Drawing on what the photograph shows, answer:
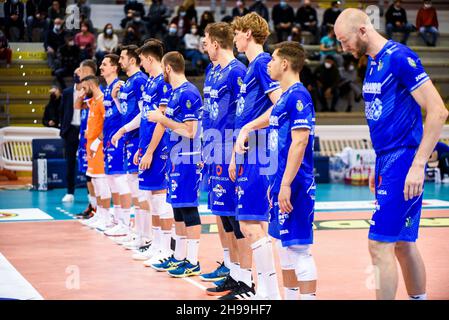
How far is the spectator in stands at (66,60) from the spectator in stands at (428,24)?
1019 cm

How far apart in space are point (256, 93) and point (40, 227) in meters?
5.63

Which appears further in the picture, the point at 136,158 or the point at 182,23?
the point at 182,23

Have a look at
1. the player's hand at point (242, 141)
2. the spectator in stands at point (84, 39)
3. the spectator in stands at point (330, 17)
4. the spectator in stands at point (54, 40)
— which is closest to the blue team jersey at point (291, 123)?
the player's hand at point (242, 141)

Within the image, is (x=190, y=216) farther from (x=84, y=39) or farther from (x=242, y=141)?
(x=84, y=39)

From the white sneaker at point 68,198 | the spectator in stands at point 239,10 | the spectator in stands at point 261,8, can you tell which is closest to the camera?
the white sneaker at point 68,198

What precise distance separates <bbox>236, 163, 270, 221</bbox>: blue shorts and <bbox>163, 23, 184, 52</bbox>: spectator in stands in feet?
45.1

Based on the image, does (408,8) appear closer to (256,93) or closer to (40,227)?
(40,227)

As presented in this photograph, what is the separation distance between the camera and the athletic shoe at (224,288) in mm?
7004

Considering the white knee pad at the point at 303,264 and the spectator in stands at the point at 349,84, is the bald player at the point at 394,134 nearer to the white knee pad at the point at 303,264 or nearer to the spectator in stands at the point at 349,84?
the white knee pad at the point at 303,264

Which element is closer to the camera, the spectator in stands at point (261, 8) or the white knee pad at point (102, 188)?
the white knee pad at point (102, 188)

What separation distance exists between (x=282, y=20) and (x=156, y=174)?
1405 cm

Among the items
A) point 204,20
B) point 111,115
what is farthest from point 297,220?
point 204,20

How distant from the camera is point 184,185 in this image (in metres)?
7.78
